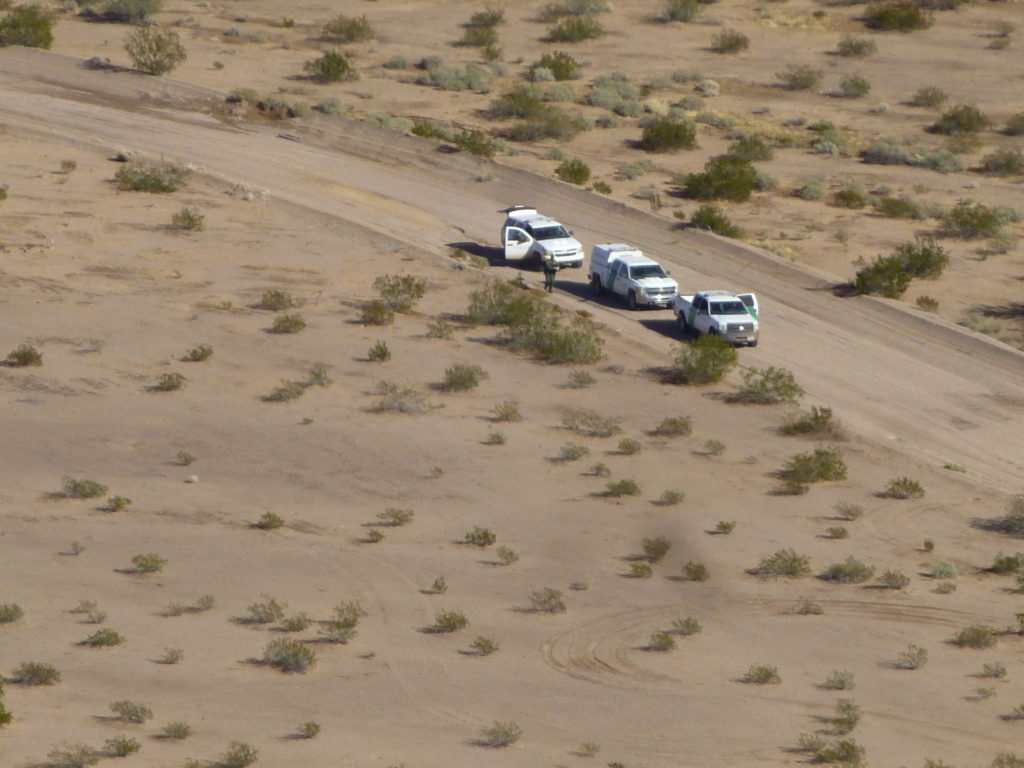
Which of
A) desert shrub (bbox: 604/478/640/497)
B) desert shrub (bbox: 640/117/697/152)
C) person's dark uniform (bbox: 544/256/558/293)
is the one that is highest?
desert shrub (bbox: 640/117/697/152)

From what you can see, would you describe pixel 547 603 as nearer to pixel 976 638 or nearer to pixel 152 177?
pixel 976 638

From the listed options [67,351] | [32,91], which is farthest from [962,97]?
[67,351]

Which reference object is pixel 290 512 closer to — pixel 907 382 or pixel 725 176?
pixel 907 382

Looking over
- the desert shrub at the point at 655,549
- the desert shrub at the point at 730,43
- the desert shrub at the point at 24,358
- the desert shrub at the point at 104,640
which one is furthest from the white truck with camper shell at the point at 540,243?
the desert shrub at the point at 730,43

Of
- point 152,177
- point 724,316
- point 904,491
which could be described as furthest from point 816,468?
point 152,177

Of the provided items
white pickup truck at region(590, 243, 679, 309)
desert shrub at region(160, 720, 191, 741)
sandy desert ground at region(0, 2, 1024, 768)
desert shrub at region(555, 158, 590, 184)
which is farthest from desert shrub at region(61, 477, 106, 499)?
desert shrub at region(555, 158, 590, 184)

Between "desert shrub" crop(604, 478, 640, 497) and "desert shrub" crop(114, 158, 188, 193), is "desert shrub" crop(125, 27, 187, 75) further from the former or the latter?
"desert shrub" crop(604, 478, 640, 497)
